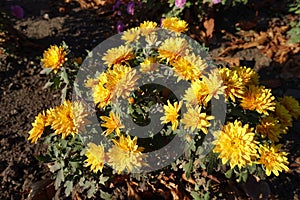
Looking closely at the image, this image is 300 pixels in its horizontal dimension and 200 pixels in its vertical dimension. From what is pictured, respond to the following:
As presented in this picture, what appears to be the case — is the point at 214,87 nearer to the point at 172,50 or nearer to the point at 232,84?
the point at 232,84

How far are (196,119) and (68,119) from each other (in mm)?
639

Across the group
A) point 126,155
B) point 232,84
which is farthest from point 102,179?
point 232,84

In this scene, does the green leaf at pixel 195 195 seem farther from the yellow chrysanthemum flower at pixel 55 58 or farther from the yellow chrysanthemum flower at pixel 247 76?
the yellow chrysanthemum flower at pixel 55 58

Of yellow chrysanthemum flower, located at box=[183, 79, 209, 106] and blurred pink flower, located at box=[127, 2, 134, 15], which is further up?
yellow chrysanthemum flower, located at box=[183, 79, 209, 106]

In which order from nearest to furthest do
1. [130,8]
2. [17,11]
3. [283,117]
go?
1. [283,117]
2. [17,11]
3. [130,8]

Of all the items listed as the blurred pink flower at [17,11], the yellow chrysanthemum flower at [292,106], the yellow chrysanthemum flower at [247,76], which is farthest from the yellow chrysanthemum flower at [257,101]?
the blurred pink flower at [17,11]

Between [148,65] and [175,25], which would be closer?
[148,65]

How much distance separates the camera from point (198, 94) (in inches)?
69.4

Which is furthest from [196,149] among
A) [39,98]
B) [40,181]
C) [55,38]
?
[55,38]

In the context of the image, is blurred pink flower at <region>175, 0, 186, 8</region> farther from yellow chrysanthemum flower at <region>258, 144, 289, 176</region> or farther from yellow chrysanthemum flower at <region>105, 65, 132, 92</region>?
yellow chrysanthemum flower at <region>258, 144, 289, 176</region>

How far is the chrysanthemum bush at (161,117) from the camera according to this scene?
1.77 metres

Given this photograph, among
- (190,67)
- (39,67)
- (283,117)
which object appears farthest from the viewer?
(39,67)

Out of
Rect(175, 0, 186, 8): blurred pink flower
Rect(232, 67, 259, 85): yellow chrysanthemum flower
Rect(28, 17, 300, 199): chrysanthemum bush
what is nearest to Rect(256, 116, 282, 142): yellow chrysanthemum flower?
Rect(28, 17, 300, 199): chrysanthemum bush

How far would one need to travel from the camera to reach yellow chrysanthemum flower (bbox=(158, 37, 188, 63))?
6.34 feet
